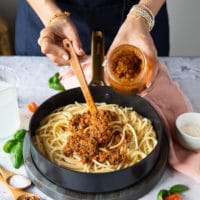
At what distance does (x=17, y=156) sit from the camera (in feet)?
4.15

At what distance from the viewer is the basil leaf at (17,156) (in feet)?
4.13

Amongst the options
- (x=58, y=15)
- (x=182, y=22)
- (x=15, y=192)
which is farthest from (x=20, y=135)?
(x=182, y=22)

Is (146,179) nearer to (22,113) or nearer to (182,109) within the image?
(182,109)

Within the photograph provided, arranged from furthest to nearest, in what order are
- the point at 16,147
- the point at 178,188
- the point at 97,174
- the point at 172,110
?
the point at 172,110 < the point at 16,147 < the point at 178,188 < the point at 97,174

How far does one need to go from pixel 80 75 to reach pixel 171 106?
1.06 feet

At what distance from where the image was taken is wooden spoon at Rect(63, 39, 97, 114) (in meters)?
1.28

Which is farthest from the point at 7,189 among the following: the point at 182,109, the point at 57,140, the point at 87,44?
the point at 87,44

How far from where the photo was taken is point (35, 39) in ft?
5.74

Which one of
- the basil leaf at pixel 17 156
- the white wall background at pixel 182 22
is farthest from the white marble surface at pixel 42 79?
the white wall background at pixel 182 22

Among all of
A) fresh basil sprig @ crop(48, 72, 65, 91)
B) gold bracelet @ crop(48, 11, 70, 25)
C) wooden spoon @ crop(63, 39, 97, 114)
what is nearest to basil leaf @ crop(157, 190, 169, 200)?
wooden spoon @ crop(63, 39, 97, 114)

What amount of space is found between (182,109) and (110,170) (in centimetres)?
36

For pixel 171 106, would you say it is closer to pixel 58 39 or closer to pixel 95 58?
pixel 95 58

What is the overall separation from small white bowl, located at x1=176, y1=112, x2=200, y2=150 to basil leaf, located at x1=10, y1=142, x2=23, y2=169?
453mm

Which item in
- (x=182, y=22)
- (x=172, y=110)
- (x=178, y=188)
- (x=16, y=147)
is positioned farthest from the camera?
(x=182, y=22)
